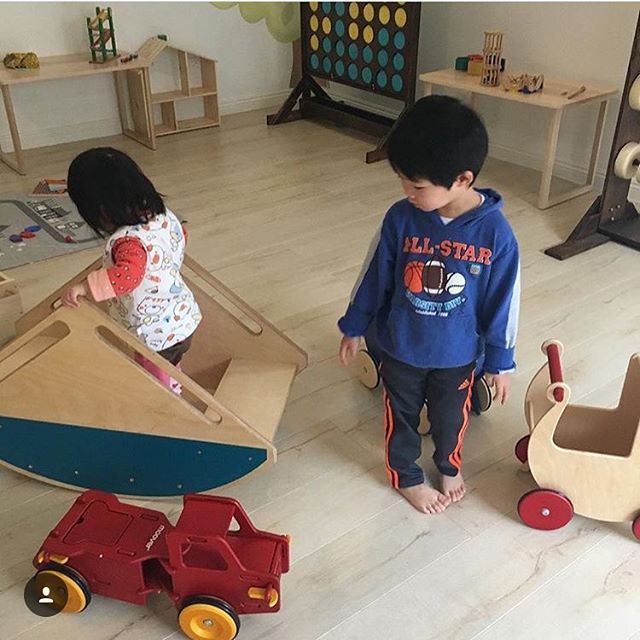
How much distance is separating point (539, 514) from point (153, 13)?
295cm

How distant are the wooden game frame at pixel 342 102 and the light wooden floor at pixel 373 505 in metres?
0.84

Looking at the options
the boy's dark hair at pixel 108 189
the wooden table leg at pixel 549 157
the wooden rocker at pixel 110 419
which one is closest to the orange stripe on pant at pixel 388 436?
the wooden rocker at pixel 110 419

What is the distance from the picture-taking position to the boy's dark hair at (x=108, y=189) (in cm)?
121

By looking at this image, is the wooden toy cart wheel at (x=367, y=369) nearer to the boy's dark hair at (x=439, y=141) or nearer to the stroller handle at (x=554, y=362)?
the stroller handle at (x=554, y=362)

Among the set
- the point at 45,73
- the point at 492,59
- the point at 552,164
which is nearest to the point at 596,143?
the point at 552,164

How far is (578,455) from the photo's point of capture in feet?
4.19

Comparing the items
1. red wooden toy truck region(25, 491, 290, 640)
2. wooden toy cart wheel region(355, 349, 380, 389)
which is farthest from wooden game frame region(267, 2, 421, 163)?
red wooden toy truck region(25, 491, 290, 640)

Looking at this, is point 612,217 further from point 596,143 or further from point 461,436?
point 461,436

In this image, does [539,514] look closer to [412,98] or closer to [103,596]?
[103,596]

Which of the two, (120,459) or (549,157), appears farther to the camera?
(549,157)

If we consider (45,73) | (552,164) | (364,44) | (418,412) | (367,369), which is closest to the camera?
(418,412)

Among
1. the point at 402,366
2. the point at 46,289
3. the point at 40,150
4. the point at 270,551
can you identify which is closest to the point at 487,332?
the point at 402,366

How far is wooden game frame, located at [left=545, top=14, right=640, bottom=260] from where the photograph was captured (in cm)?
229

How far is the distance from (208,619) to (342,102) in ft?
9.86
